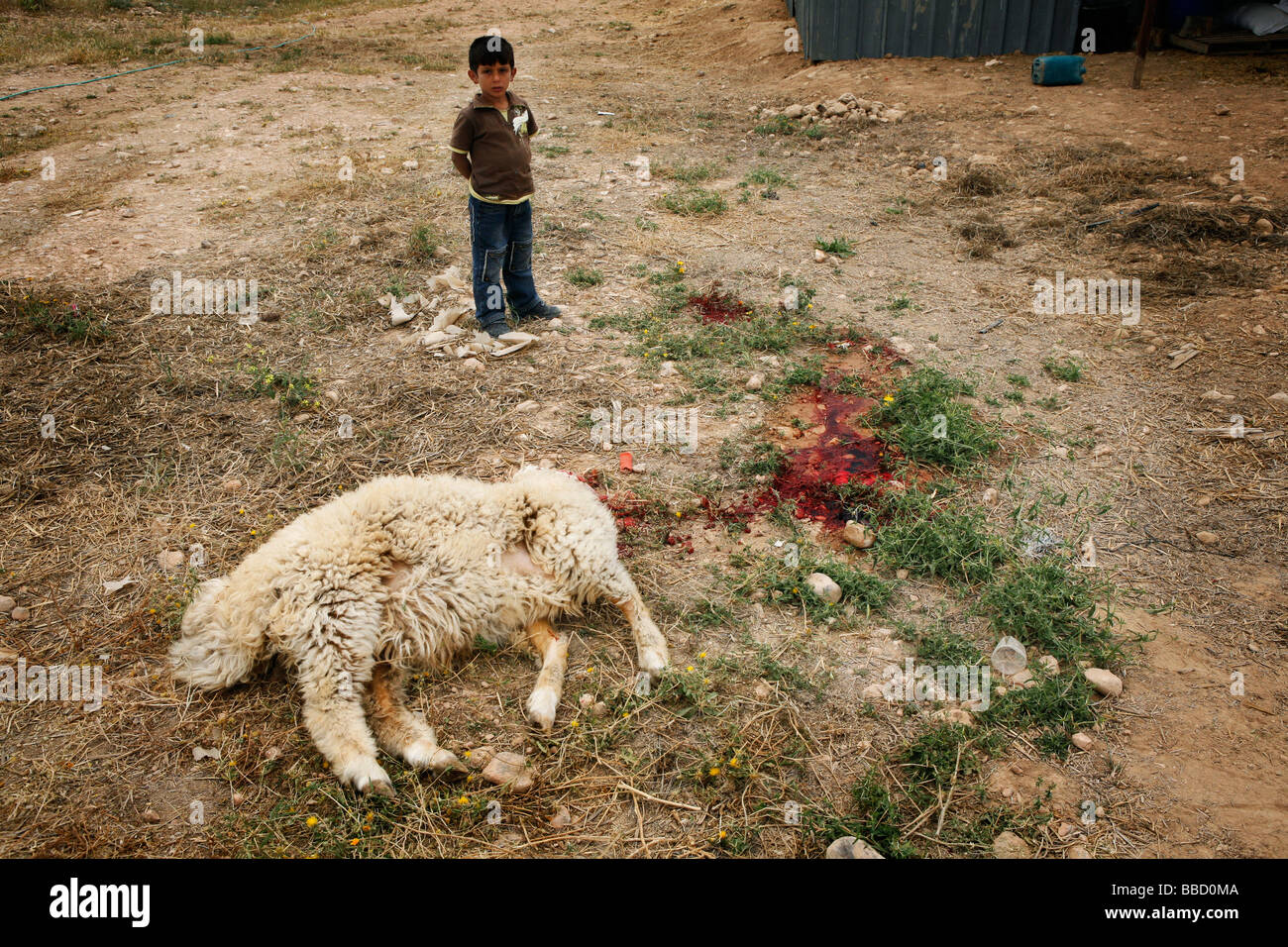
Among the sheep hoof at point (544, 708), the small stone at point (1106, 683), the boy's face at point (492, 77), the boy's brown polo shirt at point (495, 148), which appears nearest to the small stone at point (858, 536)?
the small stone at point (1106, 683)

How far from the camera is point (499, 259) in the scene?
231 inches

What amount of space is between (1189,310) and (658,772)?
5.72m

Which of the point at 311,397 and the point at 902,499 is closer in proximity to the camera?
the point at 902,499

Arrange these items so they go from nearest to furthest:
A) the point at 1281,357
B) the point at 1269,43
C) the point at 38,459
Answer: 1. the point at 38,459
2. the point at 1281,357
3. the point at 1269,43

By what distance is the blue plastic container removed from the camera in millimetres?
10484

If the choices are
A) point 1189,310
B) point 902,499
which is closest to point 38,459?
point 902,499

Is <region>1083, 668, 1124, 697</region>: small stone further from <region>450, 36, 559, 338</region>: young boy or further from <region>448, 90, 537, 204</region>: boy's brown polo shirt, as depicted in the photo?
<region>448, 90, 537, 204</region>: boy's brown polo shirt

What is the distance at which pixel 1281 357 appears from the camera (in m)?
5.30

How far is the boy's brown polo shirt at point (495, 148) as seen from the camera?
538 cm

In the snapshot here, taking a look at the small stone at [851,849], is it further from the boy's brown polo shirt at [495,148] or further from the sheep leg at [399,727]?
the boy's brown polo shirt at [495,148]

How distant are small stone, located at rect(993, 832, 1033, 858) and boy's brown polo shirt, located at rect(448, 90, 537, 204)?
196 inches

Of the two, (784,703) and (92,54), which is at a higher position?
(92,54)

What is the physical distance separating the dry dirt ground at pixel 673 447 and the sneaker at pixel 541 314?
271 millimetres
